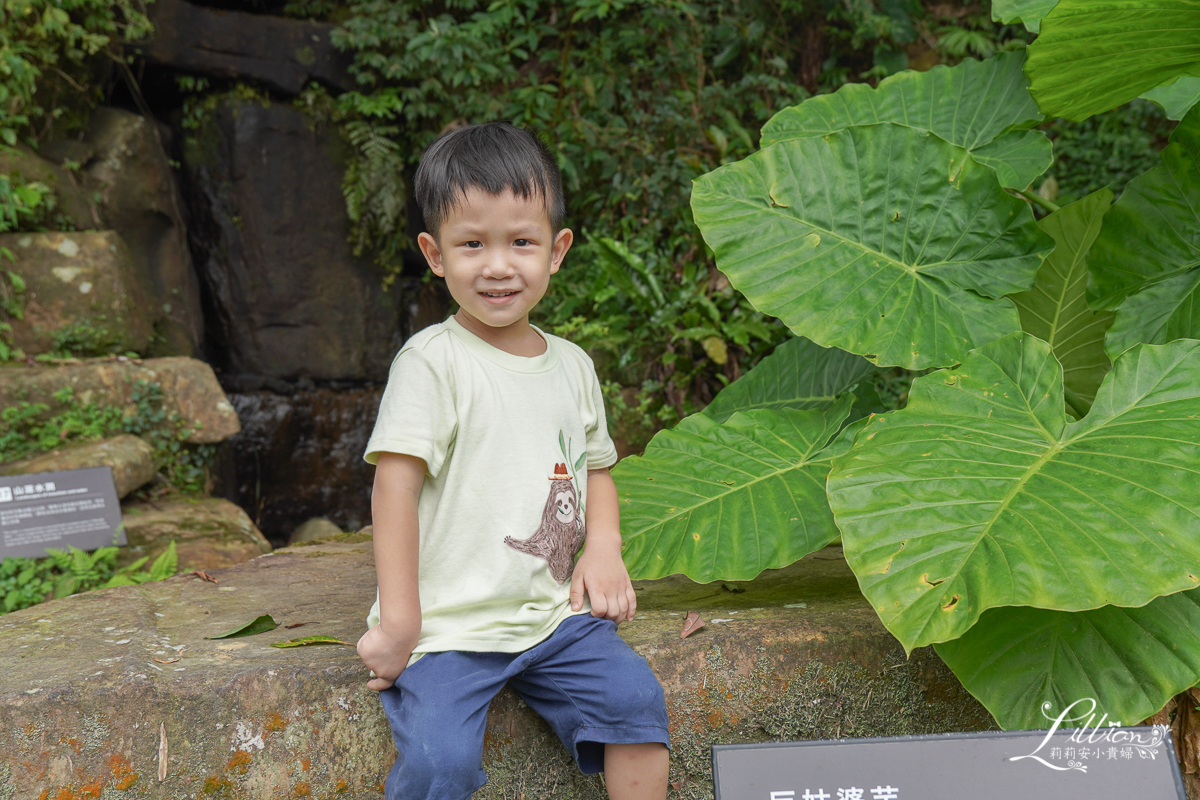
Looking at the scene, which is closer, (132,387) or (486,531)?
(486,531)

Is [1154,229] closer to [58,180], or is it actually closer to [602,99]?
[602,99]

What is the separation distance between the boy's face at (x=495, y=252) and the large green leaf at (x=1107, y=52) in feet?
3.52

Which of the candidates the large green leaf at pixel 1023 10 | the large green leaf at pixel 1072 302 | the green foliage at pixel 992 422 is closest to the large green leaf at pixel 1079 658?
the green foliage at pixel 992 422

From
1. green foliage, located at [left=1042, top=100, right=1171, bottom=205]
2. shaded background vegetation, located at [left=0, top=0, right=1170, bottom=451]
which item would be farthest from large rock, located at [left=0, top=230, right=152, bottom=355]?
green foliage, located at [left=1042, top=100, right=1171, bottom=205]

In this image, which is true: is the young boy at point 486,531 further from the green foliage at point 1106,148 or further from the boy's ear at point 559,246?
the green foliage at point 1106,148

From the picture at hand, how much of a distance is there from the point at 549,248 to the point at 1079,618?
0.97 metres

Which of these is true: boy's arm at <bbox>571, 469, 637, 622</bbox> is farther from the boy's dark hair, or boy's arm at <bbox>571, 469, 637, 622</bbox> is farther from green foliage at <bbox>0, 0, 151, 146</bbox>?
green foliage at <bbox>0, 0, 151, 146</bbox>

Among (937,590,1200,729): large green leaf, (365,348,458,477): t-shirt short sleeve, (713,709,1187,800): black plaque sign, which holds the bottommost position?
(937,590,1200,729): large green leaf

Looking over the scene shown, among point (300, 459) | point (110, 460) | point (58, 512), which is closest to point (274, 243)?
point (300, 459)

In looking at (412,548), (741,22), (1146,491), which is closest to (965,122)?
(1146,491)

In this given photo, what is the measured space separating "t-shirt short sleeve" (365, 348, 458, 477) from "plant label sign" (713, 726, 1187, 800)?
545 millimetres

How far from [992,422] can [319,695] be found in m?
1.14

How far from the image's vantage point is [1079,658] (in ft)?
4.06

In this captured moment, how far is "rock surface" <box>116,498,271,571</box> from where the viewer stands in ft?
11.1
